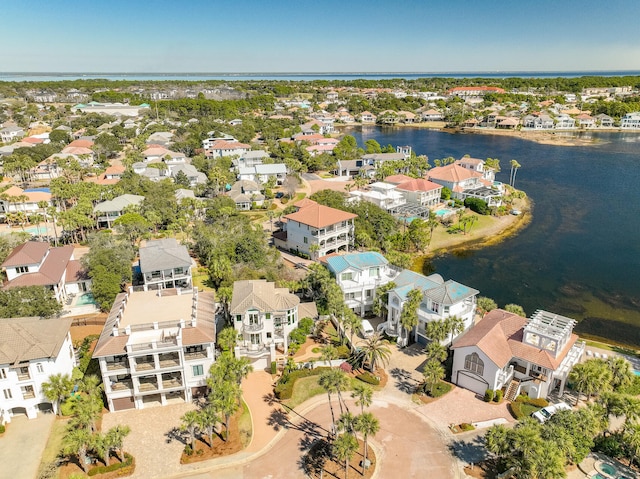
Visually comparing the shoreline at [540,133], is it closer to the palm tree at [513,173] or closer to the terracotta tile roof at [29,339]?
the palm tree at [513,173]

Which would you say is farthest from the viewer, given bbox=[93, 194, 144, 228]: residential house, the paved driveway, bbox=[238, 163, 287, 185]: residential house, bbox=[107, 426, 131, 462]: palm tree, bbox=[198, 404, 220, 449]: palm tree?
bbox=[238, 163, 287, 185]: residential house

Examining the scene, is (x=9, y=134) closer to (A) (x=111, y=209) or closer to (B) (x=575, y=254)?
(A) (x=111, y=209)

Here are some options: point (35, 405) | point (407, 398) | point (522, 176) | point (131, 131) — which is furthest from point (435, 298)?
point (131, 131)

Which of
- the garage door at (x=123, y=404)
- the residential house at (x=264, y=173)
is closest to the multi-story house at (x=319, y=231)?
the garage door at (x=123, y=404)

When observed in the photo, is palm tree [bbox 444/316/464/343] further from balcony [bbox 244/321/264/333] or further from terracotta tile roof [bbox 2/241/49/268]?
terracotta tile roof [bbox 2/241/49/268]

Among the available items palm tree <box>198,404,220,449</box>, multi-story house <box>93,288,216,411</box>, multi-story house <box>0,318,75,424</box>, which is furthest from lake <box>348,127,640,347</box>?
multi-story house <box>0,318,75,424</box>

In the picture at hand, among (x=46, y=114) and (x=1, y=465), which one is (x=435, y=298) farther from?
(x=46, y=114)
